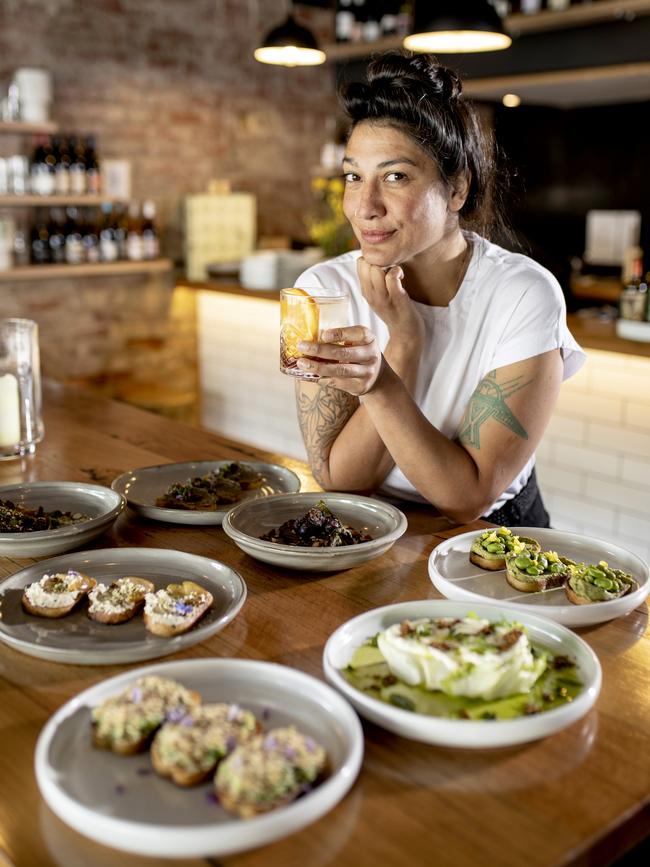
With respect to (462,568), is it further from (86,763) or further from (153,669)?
(86,763)

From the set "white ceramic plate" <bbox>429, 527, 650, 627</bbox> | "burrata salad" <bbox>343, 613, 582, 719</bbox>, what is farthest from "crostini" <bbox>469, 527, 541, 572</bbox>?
"burrata salad" <bbox>343, 613, 582, 719</bbox>

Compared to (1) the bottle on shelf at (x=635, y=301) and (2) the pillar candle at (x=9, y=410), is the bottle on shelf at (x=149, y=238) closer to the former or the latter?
(1) the bottle on shelf at (x=635, y=301)

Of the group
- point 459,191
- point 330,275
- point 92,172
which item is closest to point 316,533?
point 330,275

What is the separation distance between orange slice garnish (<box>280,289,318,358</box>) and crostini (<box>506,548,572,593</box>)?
462 mm

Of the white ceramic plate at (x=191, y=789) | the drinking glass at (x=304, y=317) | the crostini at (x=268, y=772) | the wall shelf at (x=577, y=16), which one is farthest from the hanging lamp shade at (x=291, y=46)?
Answer: the crostini at (x=268, y=772)

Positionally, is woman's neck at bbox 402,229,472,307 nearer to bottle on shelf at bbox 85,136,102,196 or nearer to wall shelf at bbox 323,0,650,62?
wall shelf at bbox 323,0,650,62

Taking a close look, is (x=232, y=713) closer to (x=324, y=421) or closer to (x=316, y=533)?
(x=316, y=533)

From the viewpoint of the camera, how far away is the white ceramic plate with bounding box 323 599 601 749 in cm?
93

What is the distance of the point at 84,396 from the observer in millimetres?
2779

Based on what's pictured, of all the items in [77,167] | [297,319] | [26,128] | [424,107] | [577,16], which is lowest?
[297,319]

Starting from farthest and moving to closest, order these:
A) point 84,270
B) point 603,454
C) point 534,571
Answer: point 84,270 → point 603,454 → point 534,571

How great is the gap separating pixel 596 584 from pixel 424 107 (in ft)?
3.29

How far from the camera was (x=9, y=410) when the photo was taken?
211 cm

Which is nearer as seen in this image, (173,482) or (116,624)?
(116,624)
